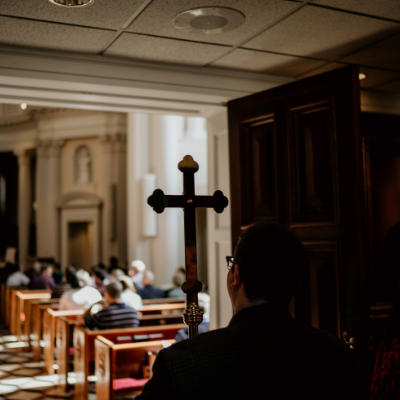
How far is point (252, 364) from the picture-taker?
1346 mm

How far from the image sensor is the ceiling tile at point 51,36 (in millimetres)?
3289

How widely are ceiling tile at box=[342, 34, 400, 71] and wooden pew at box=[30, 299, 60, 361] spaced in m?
5.87

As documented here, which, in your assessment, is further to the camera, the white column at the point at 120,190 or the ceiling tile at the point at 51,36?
the white column at the point at 120,190

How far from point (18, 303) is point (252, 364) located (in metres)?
9.31

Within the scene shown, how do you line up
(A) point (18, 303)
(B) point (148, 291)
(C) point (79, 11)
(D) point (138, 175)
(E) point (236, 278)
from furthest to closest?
(D) point (138, 175)
(A) point (18, 303)
(B) point (148, 291)
(C) point (79, 11)
(E) point (236, 278)

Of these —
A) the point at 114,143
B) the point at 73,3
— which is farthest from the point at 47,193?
the point at 73,3

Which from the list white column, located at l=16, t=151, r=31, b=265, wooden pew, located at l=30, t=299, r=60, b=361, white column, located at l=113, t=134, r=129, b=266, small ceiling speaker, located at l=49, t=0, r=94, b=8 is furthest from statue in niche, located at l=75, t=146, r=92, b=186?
small ceiling speaker, located at l=49, t=0, r=94, b=8

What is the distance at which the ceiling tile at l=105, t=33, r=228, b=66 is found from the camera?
362 centimetres

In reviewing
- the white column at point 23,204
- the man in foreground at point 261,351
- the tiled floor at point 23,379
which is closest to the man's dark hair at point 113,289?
the tiled floor at point 23,379

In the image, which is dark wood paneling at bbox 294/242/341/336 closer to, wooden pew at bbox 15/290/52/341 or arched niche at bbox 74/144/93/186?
wooden pew at bbox 15/290/52/341

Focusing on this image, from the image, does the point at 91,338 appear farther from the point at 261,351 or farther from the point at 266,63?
the point at 261,351

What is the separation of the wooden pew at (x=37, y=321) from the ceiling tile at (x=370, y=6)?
6.37 m

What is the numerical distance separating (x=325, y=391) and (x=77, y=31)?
2827mm

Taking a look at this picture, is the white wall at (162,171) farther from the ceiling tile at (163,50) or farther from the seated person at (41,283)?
the ceiling tile at (163,50)
